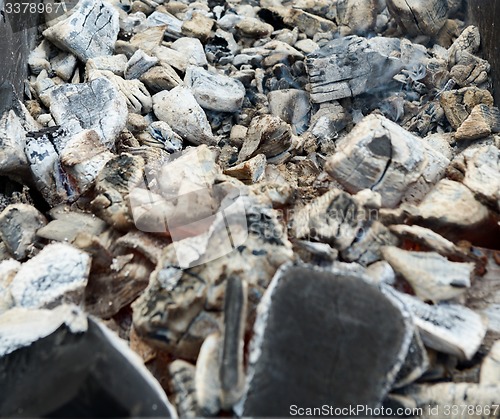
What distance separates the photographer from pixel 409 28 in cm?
312

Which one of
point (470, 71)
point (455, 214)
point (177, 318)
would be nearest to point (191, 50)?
point (470, 71)

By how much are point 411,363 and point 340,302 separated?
21 centimetres

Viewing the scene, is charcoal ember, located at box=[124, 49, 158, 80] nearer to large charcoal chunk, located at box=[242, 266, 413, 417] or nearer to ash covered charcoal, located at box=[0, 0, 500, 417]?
ash covered charcoal, located at box=[0, 0, 500, 417]

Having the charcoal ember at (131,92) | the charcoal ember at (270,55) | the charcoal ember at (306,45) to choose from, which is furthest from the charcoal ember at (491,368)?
the charcoal ember at (306,45)

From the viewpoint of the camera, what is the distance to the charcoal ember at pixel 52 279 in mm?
1532

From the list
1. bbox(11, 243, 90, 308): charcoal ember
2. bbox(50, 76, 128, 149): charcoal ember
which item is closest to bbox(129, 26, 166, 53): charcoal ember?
bbox(50, 76, 128, 149): charcoal ember

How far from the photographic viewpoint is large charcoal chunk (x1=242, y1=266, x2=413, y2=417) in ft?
4.04

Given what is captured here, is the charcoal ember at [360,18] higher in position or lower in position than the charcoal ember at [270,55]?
higher

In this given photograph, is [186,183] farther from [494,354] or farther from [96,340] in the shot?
[494,354]

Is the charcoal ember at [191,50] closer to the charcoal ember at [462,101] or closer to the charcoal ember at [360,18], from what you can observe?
the charcoal ember at [360,18]

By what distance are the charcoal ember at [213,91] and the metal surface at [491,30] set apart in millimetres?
1136

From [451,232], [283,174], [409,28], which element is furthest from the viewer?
[409,28]

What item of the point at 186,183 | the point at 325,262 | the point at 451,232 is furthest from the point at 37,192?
the point at 451,232

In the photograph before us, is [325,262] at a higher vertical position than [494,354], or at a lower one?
higher
